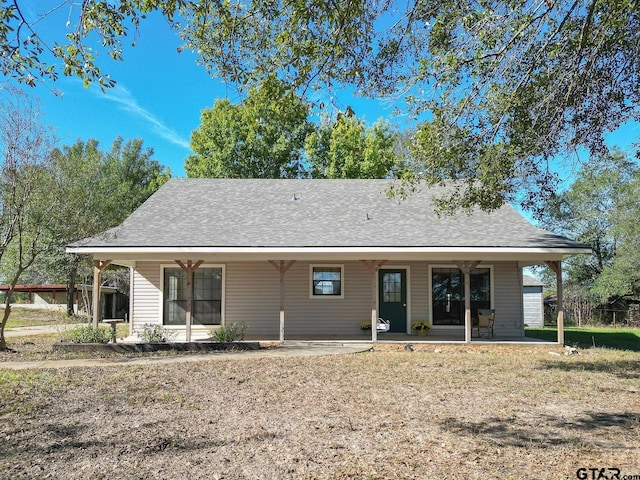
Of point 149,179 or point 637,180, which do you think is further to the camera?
point 149,179

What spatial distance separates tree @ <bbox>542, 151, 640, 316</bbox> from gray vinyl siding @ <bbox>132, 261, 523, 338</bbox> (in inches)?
526

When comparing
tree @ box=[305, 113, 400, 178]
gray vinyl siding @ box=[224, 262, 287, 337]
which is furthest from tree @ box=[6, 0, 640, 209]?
tree @ box=[305, 113, 400, 178]

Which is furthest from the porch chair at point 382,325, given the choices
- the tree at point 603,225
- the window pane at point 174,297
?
the tree at point 603,225

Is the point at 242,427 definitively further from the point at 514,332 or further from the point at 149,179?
the point at 149,179

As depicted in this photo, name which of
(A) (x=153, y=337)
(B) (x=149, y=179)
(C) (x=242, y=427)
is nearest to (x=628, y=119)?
(C) (x=242, y=427)

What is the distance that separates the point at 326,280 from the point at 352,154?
13.3 m

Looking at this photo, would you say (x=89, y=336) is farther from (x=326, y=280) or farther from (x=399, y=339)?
(x=399, y=339)

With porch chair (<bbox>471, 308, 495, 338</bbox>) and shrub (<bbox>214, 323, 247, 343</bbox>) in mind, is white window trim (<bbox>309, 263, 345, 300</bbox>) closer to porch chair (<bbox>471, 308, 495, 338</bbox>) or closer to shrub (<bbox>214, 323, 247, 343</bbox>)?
shrub (<bbox>214, 323, 247, 343</bbox>)

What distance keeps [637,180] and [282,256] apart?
77.2ft

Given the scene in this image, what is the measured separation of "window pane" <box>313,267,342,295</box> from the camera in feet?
48.6

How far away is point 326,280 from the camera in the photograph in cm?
1485

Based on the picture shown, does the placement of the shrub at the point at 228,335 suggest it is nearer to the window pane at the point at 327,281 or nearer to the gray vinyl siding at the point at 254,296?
the gray vinyl siding at the point at 254,296

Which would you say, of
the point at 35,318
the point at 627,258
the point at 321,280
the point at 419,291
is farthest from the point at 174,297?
the point at 627,258

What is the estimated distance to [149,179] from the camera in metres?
35.2
